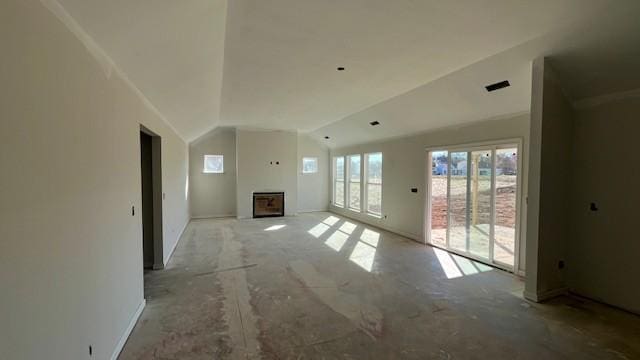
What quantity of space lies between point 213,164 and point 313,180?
A: 3444mm

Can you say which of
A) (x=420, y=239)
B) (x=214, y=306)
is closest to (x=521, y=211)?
(x=420, y=239)

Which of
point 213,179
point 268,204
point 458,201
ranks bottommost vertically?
point 268,204

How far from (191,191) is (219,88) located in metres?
5.52

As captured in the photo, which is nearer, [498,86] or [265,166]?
[498,86]

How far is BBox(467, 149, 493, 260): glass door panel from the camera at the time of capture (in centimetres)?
472

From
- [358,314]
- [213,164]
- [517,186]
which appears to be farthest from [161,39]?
[213,164]

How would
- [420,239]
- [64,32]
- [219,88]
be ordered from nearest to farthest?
[64,32]
[219,88]
[420,239]

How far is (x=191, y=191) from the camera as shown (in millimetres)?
9164

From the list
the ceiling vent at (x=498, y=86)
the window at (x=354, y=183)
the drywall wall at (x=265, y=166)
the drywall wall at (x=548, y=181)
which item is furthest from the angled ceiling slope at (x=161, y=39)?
the window at (x=354, y=183)

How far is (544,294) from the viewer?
3.44 metres

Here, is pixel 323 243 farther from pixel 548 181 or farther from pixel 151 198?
pixel 548 181

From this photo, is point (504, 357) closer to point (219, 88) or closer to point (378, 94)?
point (378, 94)

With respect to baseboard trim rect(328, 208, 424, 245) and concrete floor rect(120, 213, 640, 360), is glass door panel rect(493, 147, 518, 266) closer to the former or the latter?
concrete floor rect(120, 213, 640, 360)

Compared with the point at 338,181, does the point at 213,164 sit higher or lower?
higher
